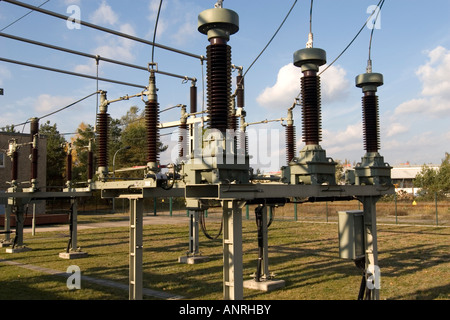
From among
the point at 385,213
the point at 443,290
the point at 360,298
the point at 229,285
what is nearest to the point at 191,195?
the point at 229,285

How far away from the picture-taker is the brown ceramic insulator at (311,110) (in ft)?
26.3

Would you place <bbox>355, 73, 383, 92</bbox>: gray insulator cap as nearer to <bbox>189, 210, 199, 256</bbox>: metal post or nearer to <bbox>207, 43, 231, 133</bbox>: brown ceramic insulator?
<bbox>207, 43, 231, 133</bbox>: brown ceramic insulator

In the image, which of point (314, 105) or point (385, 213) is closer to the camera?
point (314, 105)

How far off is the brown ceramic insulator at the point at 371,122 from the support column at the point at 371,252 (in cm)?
129

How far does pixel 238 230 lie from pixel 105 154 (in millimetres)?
6268

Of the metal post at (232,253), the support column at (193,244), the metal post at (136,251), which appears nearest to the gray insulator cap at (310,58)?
the metal post at (232,253)

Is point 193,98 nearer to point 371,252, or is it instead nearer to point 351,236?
point 351,236

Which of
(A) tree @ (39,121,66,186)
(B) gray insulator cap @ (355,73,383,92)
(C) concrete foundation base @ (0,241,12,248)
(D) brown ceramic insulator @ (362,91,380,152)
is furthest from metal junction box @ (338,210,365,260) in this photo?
(A) tree @ (39,121,66,186)

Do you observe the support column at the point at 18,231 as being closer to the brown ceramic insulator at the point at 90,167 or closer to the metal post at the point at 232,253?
the brown ceramic insulator at the point at 90,167

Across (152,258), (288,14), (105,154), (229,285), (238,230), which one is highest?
(288,14)
